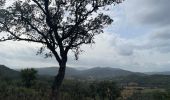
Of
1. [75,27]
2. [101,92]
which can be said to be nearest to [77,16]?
[75,27]

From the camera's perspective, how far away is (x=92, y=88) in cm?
10519

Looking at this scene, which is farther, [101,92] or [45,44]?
[101,92]

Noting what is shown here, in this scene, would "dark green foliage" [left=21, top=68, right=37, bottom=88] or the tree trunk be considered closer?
the tree trunk

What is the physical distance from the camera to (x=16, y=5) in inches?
914

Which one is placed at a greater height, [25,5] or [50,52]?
[25,5]

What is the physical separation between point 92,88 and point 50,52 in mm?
81718

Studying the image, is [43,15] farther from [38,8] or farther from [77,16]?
[77,16]

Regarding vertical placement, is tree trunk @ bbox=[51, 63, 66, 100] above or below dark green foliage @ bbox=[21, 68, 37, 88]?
below

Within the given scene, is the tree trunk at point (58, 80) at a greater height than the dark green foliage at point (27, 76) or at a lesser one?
lesser

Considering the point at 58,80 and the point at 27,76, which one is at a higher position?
the point at 27,76

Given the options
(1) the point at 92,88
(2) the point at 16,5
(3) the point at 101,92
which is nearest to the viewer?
(2) the point at 16,5

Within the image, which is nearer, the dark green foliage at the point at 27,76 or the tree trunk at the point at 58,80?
the tree trunk at the point at 58,80

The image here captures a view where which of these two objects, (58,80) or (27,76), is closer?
(58,80)

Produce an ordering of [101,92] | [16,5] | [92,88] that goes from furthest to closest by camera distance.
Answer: [92,88] → [101,92] → [16,5]
